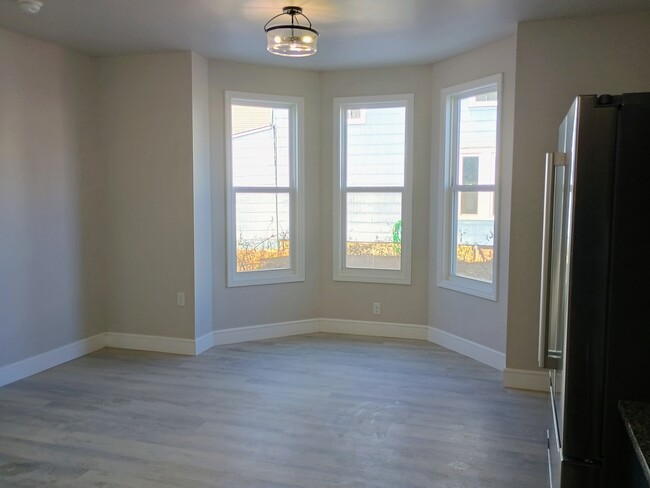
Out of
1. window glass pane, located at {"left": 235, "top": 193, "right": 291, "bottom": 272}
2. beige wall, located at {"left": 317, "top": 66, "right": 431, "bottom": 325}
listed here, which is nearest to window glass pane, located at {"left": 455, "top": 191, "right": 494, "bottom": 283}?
beige wall, located at {"left": 317, "top": 66, "right": 431, "bottom": 325}

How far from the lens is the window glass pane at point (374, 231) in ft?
16.9

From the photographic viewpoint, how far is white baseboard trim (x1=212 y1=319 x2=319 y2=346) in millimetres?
4934

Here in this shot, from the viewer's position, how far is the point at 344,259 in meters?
5.33

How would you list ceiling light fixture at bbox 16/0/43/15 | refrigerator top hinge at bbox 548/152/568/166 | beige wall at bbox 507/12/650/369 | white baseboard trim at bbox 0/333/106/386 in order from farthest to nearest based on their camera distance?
1. white baseboard trim at bbox 0/333/106/386
2. beige wall at bbox 507/12/650/369
3. ceiling light fixture at bbox 16/0/43/15
4. refrigerator top hinge at bbox 548/152/568/166

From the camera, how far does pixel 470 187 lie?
180 inches

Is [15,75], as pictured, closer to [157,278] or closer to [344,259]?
[157,278]

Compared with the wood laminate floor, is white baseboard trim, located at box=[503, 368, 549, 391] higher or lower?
higher

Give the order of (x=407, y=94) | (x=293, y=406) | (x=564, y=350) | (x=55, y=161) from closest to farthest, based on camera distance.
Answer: (x=564, y=350)
(x=293, y=406)
(x=55, y=161)
(x=407, y=94)

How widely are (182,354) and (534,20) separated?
376 cm

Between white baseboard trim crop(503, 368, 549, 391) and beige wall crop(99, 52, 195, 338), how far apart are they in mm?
2605

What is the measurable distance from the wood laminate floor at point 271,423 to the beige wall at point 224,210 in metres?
0.54

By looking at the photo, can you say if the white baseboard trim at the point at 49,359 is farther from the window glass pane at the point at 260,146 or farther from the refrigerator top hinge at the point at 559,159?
the refrigerator top hinge at the point at 559,159

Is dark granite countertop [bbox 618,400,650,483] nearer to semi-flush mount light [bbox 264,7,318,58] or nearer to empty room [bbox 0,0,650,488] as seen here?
empty room [bbox 0,0,650,488]

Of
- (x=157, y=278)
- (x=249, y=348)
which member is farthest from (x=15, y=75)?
(x=249, y=348)
